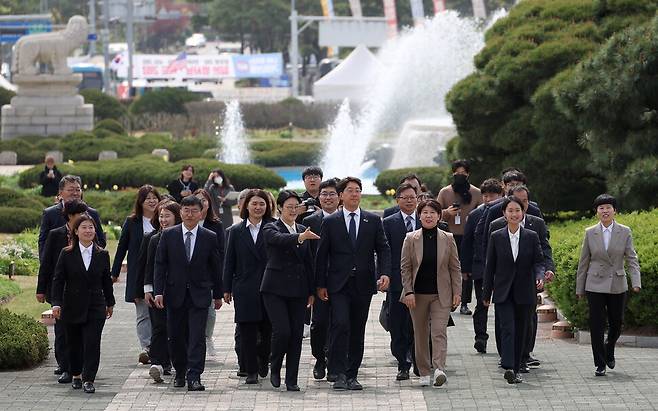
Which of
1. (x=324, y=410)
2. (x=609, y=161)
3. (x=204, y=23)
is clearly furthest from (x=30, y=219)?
(x=204, y=23)

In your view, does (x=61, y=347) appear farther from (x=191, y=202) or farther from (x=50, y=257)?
(x=191, y=202)

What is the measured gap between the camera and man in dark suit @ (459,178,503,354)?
44.2ft

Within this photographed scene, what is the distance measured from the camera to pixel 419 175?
30.5 metres

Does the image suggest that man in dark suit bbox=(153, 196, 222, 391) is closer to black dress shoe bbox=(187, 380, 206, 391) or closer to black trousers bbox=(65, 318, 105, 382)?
black dress shoe bbox=(187, 380, 206, 391)

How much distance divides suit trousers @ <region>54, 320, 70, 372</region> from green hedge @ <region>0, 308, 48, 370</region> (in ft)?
1.94

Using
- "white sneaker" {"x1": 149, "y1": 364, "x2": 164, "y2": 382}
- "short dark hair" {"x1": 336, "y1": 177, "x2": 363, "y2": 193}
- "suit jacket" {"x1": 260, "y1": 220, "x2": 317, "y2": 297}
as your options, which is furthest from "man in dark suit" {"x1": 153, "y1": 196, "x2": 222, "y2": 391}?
"short dark hair" {"x1": 336, "y1": 177, "x2": 363, "y2": 193}

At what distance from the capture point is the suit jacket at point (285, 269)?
37.9 ft

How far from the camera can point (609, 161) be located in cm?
1944

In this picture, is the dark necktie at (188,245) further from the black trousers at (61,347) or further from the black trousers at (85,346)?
the black trousers at (61,347)

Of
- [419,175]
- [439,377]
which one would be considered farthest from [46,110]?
[439,377]

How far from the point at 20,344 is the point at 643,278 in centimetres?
538

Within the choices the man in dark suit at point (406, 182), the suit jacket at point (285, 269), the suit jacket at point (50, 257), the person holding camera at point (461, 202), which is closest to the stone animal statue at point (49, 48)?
the person holding camera at point (461, 202)

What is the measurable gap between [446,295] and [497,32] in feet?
45.5

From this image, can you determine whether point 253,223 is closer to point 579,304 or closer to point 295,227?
point 295,227
